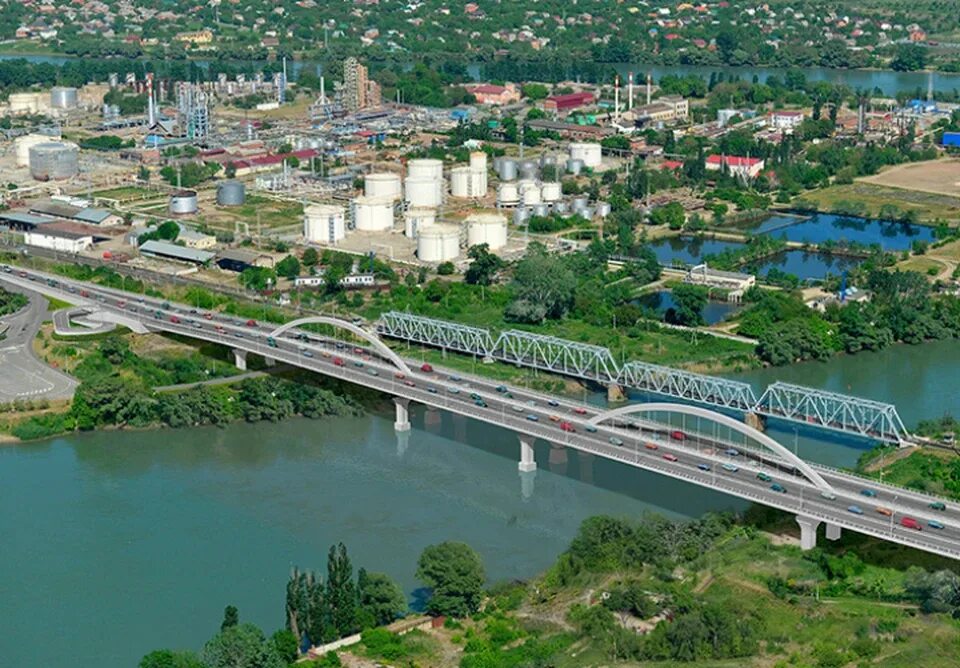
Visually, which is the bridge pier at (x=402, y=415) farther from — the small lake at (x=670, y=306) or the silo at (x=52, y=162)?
the silo at (x=52, y=162)

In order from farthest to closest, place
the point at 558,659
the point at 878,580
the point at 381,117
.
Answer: the point at 381,117
the point at 878,580
the point at 558,659

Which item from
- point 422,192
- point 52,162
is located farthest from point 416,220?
point 52,162

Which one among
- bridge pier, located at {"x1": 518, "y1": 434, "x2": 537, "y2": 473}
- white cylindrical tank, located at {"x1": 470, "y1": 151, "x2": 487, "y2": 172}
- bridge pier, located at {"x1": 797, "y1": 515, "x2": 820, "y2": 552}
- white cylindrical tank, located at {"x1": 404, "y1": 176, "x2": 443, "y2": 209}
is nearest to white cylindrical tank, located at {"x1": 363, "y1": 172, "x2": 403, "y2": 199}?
white cylindrical tank, located at {"x1": 404, "y1": 176, "x2": 443, "y2": 209}

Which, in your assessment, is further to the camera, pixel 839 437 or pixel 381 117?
pixel 381 117

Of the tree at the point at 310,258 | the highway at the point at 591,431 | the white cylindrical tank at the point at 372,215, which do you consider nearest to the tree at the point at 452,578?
the highway at the point at 591,431

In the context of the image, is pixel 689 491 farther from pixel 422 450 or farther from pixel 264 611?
pixel 264 611

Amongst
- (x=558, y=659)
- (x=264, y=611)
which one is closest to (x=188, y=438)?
(x=264, y=611)
